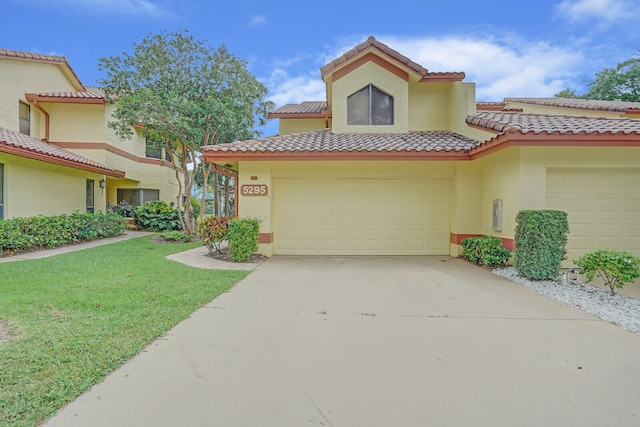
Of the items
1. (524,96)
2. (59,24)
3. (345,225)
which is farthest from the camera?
(524,96)

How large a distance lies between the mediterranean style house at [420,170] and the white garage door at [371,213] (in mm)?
31

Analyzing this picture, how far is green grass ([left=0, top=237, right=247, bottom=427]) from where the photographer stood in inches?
105

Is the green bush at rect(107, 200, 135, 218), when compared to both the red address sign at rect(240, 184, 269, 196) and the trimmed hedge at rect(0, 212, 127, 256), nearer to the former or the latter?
the trimmed hedge at rect(0, 212, 127, 256)

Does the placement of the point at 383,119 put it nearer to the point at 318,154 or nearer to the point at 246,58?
the point at 318,154

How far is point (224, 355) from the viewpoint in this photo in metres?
3.35

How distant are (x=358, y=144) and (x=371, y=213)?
214 cm

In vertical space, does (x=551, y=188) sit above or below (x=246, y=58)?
below

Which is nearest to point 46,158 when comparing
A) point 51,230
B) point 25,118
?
point 51,230

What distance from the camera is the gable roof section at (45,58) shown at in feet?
43.4

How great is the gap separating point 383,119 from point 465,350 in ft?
30.2

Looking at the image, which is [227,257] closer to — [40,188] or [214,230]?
[214,230]

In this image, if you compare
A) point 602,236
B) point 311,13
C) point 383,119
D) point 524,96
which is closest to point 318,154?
point 383,119

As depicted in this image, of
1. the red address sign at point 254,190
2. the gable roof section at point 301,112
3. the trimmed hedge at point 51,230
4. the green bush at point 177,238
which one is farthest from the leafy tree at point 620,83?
the trimmed hedge at point 51,230

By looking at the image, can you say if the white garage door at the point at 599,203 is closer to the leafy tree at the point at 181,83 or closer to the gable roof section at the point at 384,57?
the gable roof section at the point at 384,57
